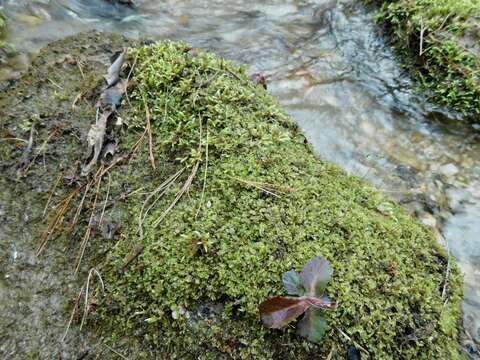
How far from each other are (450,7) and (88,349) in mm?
5346

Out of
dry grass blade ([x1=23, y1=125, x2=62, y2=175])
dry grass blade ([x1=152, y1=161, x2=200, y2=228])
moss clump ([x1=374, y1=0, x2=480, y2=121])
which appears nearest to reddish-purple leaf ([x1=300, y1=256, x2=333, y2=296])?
dry grass blade ([x1=152, y1=161, x2=200, y2=228])

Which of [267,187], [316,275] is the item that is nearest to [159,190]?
[267,187]

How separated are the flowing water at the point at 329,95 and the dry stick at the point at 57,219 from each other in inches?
3.8

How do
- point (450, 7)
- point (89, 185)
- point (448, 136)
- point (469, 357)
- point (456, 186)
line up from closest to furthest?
point (469, 357) < point (89, 185) < point (456, 186) < point (448, 136) < point (450, 7)

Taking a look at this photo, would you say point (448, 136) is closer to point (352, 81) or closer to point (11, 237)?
point (352, 81)

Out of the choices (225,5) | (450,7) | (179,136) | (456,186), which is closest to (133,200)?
(179,136)

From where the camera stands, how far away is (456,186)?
3797 millimetres

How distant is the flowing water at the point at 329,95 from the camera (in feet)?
9.82

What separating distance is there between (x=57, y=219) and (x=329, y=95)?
352 cm

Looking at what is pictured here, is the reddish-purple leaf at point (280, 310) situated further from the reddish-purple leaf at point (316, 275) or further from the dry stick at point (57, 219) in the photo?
the dry stick at point (57, 219)

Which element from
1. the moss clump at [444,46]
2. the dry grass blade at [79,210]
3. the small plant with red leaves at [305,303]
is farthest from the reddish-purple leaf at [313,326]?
the moss clump at [444,46]

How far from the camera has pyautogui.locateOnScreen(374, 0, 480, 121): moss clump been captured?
14.4 feet

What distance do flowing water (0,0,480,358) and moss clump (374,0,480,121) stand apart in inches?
7.4

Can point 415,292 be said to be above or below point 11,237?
above
